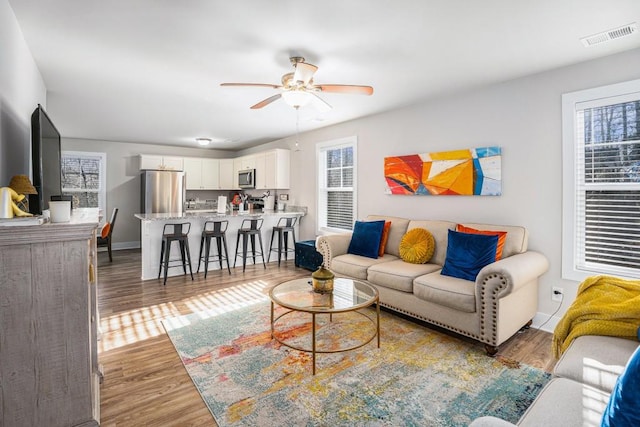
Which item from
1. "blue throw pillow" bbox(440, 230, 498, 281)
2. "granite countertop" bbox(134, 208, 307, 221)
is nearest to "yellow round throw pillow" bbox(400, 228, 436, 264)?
"blue throw pillow" bbox(440, 230, 498, 281)

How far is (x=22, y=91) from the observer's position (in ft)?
8.26

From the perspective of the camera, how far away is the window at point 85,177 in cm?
704

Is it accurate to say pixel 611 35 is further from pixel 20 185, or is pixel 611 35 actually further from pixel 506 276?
pixel 20 185

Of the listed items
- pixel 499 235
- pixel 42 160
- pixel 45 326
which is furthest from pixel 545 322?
pixel 42 160

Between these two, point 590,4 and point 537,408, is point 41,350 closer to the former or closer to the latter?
point 537,408

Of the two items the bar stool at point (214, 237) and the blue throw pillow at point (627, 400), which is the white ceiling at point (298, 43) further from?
the blue throw pillow at point (627, 400)

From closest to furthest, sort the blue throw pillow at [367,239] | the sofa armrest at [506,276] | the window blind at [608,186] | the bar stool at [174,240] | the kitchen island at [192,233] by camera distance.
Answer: the sofa armrest at [506,276], the window blind at [608,186], the blue throw pillow at [367,239], the bar stool at [174,240], the kitchen island at [192,233]

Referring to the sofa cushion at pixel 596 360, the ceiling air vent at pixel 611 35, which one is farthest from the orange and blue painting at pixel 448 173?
the sofa cushion at pixel 596 360

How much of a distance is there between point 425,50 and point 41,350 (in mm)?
3233

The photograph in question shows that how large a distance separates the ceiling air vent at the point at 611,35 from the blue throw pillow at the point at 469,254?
1686 millimetres

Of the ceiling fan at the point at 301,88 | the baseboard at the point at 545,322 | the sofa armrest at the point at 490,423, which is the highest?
the ceiling fan at the point at 301,88

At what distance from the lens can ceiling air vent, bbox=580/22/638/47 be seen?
2.36m

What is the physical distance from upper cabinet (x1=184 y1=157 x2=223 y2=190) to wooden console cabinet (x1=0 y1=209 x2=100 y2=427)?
6822 millimetres

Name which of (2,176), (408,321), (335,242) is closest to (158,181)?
(335,242)
